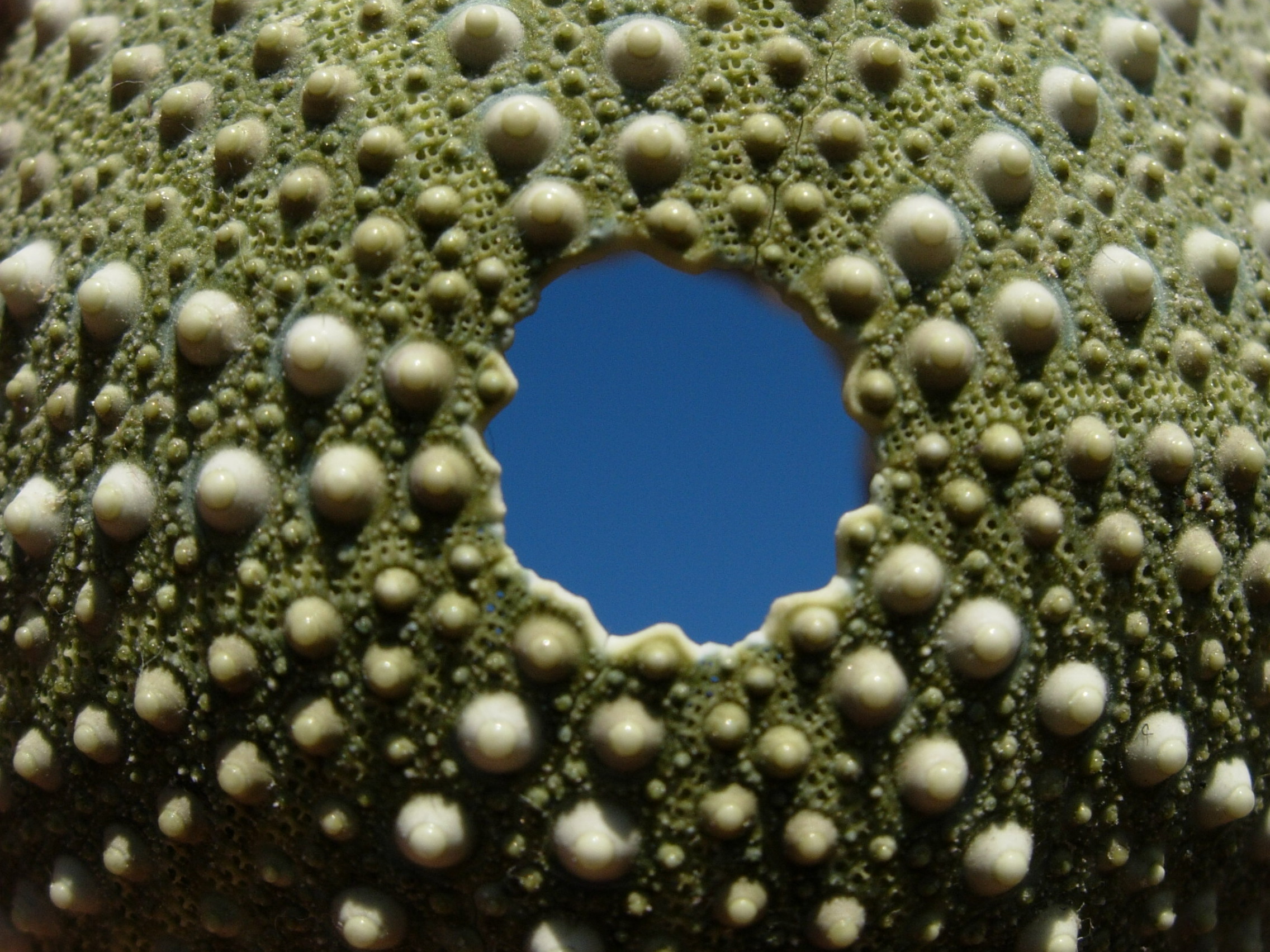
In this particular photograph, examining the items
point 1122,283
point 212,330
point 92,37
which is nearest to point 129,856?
point 212,330

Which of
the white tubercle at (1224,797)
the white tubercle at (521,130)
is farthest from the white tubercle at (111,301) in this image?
the white tubercle at (1224,797)

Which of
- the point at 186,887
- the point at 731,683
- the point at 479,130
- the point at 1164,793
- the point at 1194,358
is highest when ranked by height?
the point at 479,130

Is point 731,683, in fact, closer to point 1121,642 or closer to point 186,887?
point 1121,642

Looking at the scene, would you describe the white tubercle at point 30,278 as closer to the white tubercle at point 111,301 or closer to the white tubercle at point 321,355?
the white tubercle at point 111,301

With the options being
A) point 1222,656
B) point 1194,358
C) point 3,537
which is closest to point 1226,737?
point 1222,656

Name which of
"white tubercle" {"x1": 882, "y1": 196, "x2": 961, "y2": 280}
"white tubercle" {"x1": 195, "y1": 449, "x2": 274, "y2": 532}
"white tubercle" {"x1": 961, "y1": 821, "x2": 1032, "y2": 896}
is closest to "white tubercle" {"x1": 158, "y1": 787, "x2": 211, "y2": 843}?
"white tubercle" {"x1": 195, "y1": 449, "x2": 274, "y2": 532}

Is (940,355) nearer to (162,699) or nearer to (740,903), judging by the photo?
(740,903)
